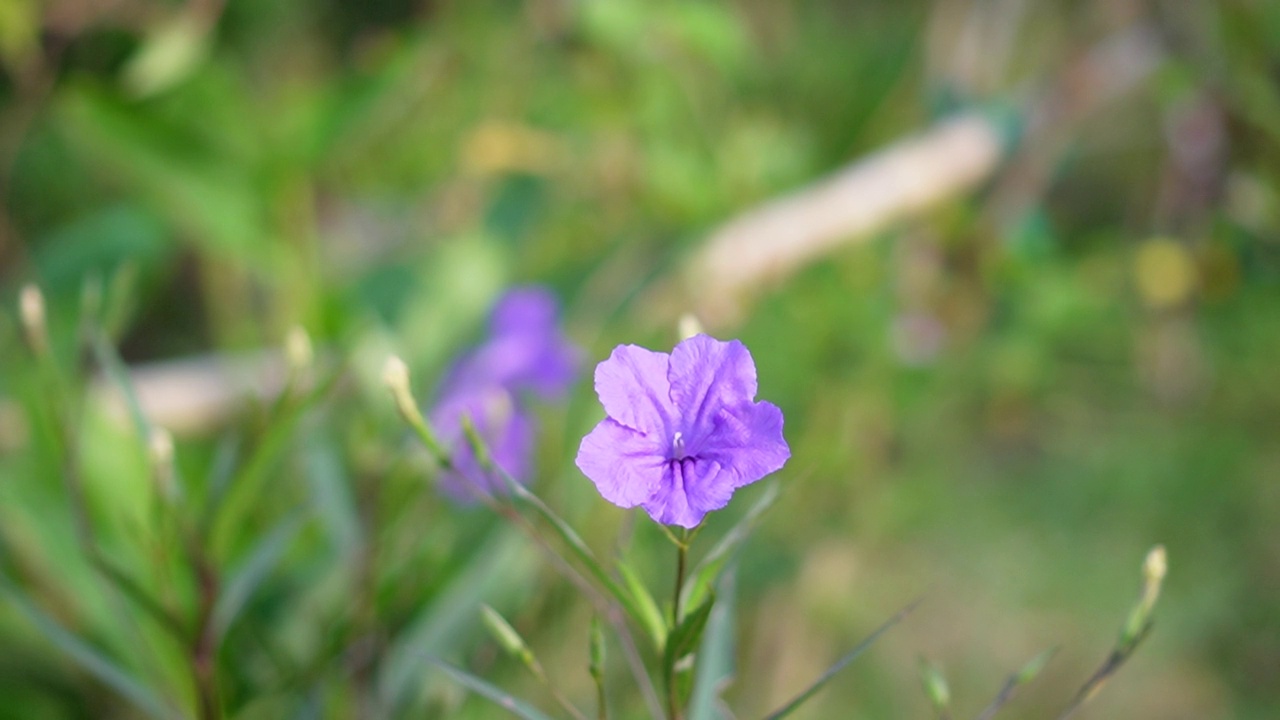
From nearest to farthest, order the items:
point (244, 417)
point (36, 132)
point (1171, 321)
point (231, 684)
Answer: point (231, 684), point (244, 417), point (1171, 321), point (36, 132)

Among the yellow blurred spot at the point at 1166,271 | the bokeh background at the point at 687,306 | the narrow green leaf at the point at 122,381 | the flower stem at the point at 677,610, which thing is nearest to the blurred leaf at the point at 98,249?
the bokeh background at the point at 687,306

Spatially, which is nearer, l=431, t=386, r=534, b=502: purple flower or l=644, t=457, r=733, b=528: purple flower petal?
l=644, t=457, r=733, b=528: purple flower petal

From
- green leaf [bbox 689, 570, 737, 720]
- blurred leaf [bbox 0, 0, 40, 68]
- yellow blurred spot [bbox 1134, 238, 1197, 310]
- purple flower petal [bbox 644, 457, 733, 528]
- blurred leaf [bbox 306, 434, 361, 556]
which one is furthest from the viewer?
yellow blurred spot [bbox 1134, 238, 1197, 310]

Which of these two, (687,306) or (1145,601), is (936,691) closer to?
(1145,601)

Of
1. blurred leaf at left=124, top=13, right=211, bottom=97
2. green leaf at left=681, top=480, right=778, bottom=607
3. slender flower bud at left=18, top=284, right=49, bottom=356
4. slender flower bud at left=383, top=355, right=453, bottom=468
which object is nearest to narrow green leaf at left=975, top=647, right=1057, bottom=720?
green leaf at left=681, top=480, right=778, bottom=607

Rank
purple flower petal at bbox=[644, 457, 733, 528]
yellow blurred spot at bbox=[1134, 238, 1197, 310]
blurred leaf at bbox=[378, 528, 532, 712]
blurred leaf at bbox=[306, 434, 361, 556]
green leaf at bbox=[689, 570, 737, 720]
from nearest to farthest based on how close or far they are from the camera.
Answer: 1. purple flower petal at bbox=[644, 457, 733, 528]
2. green leaf at bbox=[689, 570, 737, 720]
3. blurred leaf at bbox=[378, 528, 532, 712]
4. blurred leaf at bbox=[306, 434, 361, 556]
5. yellow blurred spot at bbox=[1134, 238, 1197, 310]

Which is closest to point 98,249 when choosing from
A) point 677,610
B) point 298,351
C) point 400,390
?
point 298,351

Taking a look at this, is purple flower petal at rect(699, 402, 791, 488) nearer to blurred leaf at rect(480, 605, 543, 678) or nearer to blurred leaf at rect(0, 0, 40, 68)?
blurred leaf at rect(480, 605, 543, 678)

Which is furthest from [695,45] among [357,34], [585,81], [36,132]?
[36,132]

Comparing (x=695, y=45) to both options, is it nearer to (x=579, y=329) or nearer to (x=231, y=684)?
(x=579, y=329)
